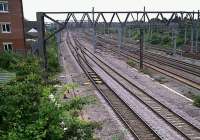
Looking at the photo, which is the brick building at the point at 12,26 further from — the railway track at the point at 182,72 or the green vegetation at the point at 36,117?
the green vegetation at the point at 36,117

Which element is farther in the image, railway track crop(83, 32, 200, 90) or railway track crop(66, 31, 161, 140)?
railway track crop(83, 32, 200, 90)

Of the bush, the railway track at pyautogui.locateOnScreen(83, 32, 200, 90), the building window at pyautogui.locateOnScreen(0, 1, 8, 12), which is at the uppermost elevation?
the building window at pyautogui.locateOnScreen(0, 1, 8, 12)

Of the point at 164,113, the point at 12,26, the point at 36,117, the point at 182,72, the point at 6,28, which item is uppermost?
the point at 12,26

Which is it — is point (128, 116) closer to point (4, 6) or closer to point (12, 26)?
point (12, 26)

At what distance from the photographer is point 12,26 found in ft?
153

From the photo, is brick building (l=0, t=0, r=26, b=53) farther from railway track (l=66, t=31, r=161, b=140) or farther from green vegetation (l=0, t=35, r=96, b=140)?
green vegetation (l=0, t=35, r=96, b=140)

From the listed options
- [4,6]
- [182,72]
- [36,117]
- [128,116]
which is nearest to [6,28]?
[4,6]

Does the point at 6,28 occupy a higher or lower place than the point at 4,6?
lower

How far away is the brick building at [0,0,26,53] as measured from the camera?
1812 inches

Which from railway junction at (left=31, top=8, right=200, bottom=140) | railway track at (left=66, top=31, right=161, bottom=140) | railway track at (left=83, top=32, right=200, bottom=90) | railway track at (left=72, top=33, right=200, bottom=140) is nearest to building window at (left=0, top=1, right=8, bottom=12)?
railway junction at (left=31, top=8, right=200, bottom=140)

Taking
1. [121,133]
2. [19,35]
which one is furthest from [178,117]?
[19,35]

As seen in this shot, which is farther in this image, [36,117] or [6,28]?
[6,28]

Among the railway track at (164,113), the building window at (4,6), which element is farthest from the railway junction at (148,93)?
the building window at (4,6)

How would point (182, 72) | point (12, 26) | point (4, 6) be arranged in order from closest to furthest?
point (182, 72) < point (4, 6) < point (12, 26)
